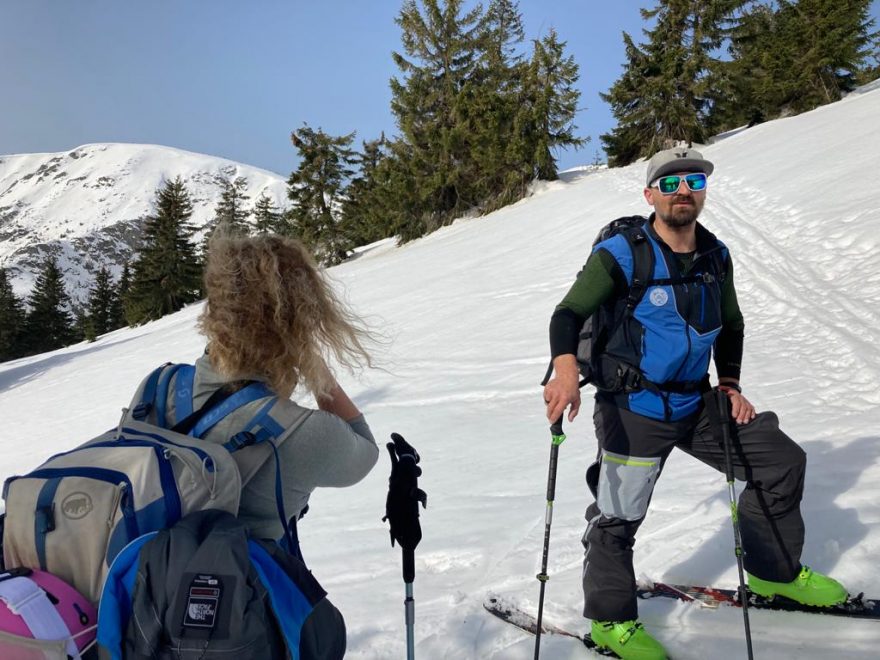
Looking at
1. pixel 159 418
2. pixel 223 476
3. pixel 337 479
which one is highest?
pixel 159 418

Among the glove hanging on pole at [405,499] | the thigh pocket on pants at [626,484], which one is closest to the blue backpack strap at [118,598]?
the glove hanging on pole at [405,499]

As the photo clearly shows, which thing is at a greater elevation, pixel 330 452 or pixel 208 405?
pixel 208 405

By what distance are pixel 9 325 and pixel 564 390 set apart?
199 feet

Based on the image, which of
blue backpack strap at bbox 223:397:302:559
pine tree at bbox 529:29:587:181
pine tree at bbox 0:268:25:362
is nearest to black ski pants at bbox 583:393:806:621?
blue backpack strap at bbox 223:397:302:559

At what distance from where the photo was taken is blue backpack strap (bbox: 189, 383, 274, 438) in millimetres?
1663

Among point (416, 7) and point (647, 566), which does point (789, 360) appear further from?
point (416, 7)

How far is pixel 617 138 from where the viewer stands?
32125mm

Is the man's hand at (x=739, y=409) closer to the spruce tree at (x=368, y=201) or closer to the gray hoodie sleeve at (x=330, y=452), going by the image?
the gray hoodie sleeve at (x=330, y=452)

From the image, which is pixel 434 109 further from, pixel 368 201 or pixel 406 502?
pixel 406 502

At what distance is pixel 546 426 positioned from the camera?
6254mm

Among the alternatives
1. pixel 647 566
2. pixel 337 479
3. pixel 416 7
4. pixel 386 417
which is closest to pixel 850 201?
pixel 386 417

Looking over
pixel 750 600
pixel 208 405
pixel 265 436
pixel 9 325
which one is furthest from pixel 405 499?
A: pixel 9 325

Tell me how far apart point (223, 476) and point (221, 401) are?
0.79 ft

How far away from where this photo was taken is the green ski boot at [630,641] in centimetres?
Answer: 254
